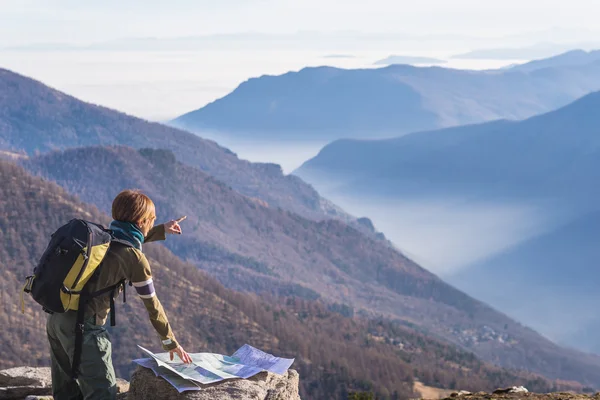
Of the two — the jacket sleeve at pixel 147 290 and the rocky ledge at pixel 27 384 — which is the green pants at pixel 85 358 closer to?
the jacket sleeve at pixel 147 290

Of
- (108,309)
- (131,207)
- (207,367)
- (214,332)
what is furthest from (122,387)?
(214,332)

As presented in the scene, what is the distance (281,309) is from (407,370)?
156 ft

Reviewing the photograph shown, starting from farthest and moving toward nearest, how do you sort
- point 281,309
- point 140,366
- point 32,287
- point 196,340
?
point 281,309, point 196,340, point 140,366, point 32,287

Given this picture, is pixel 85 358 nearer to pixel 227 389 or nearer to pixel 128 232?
pixel 128 232

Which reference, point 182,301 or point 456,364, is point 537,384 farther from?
point 182,301

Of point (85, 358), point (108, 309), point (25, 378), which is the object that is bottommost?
point (25, 378)

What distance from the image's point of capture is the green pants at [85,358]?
13906 mm

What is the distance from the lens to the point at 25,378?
19.9 meters

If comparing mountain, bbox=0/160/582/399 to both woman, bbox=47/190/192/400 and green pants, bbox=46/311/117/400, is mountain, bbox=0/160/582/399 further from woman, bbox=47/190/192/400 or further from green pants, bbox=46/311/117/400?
woman, bbox=47/190/192/400

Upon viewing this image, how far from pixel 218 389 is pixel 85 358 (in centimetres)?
267

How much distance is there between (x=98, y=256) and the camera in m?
13.4

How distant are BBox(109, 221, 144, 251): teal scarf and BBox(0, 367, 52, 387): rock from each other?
7.25m

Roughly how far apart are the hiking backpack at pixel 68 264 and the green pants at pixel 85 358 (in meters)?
0.57

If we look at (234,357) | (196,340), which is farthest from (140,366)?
(196,340)
